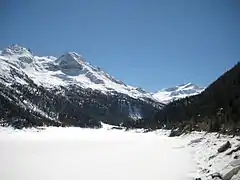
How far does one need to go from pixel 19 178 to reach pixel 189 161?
17.5m

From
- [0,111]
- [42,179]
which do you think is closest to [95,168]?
[42,179]

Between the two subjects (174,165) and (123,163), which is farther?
(123,163)

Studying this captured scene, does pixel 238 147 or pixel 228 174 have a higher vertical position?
pixel 238 147

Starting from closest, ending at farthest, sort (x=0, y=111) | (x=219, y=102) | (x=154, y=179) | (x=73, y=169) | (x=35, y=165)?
(x=154, y=179), (x=73, y=169), (x=35, y=165), (x=219, y=102), (x=0, y=111)

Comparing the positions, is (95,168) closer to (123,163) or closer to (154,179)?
(123,163)

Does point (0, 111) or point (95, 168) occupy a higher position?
point (0, 111)

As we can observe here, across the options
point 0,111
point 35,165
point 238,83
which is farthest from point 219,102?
point 0,111

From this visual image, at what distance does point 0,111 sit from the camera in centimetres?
17575

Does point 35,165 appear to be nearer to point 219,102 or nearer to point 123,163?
point 123,163

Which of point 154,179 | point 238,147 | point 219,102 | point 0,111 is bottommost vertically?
point 154,179

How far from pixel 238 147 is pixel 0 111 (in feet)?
541

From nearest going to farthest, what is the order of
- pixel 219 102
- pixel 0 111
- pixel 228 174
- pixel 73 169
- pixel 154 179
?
pixel 228 174 → pixel 154 179 → pixel 73 169 → pixel 219 102 → pixel 0 111

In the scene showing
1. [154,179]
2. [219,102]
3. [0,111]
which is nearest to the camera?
[154,179]

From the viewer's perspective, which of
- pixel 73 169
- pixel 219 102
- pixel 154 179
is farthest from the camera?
pixel 219 102
